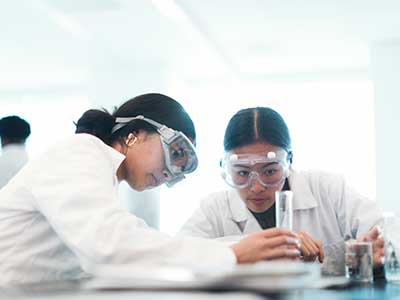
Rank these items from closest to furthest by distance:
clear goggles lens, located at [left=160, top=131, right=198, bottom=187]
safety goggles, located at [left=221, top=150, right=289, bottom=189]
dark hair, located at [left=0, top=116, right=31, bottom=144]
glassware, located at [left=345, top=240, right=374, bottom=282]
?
glassware, located at [left=345, top=240, right=374, bottom=282] → clear goggles lens, located at [left=160, top=131, right=198, bottom=187] → safety goggles, located at [left=221, top=150, right=289, bottom=189] → dark hair, located at [left=0, top=116, right=31, bottom=144]

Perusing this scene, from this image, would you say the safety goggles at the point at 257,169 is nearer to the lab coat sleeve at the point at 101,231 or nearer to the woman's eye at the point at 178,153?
the woman's eye at the point at 178,153

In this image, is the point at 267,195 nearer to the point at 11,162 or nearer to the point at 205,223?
the point at 205,223

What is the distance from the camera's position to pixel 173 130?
1823 millimetres

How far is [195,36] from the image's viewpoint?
5777mm

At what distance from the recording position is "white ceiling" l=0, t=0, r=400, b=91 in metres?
5.11

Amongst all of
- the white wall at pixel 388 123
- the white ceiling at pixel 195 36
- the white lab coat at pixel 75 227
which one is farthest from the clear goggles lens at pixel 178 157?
the white wall at pixel 388 123

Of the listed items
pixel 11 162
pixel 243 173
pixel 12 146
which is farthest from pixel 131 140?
pixel 12 146

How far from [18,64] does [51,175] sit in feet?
18.1

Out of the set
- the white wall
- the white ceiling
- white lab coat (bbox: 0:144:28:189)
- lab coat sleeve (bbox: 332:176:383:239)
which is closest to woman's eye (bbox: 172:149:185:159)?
lab coat sleeve (bbox: 332:176:383:239)

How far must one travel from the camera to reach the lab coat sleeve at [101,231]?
1.29 meters

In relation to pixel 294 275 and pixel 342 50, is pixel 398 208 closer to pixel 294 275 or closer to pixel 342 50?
pixel 342 50

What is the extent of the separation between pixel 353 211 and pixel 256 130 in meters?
0.43

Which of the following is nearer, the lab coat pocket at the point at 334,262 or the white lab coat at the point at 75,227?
the white lab coat at the point at 75,227

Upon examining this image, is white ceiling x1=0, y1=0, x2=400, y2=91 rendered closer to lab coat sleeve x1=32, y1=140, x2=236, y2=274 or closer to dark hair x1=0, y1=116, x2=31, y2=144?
dark hair x1=0, y1=116, x2=31, y2=144
